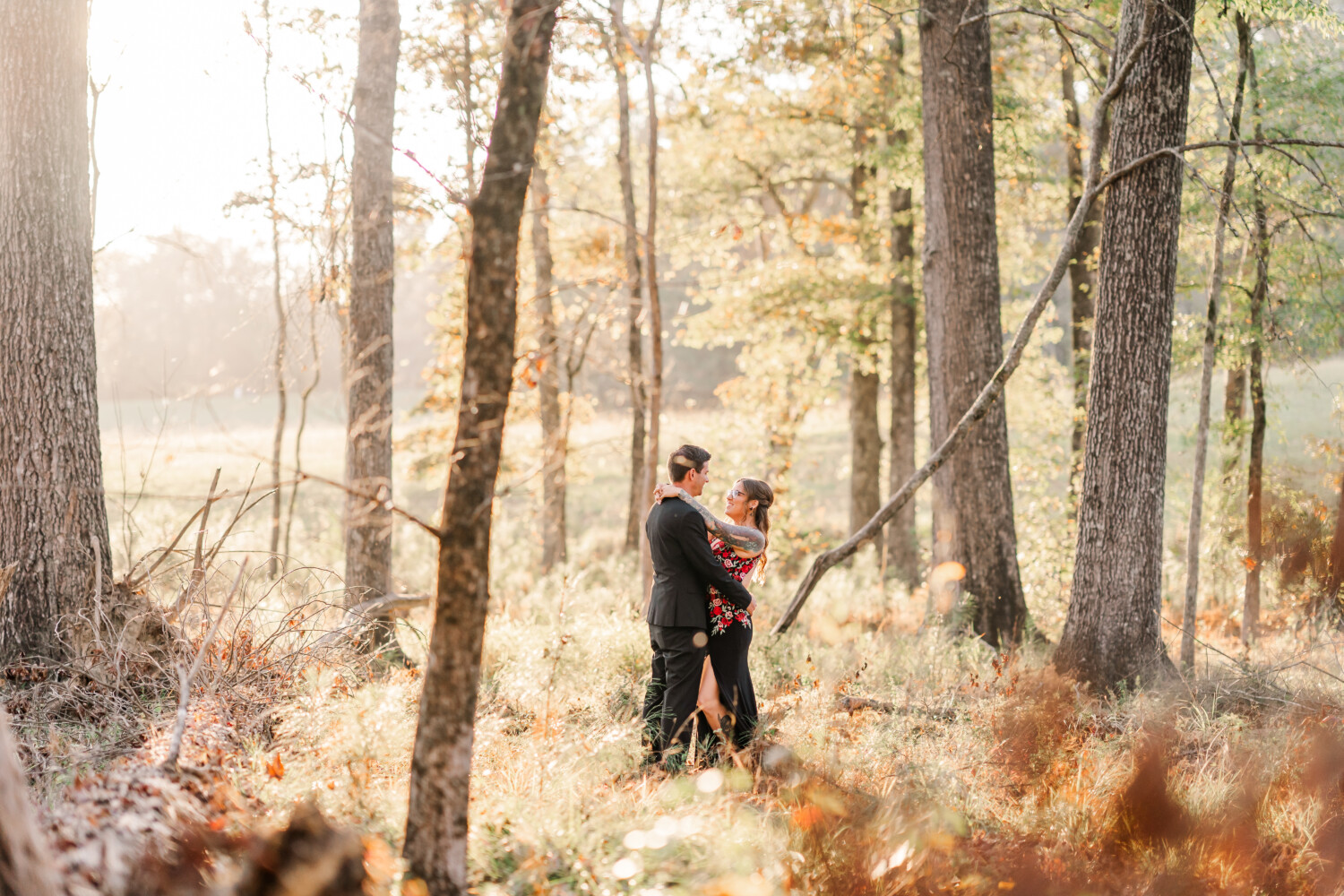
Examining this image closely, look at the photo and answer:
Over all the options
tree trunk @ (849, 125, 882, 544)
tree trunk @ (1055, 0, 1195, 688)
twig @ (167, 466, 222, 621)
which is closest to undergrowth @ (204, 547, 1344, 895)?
tree trunk @ (1055, 0, 1195, 688)

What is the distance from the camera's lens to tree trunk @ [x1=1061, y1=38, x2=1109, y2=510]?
1178 cm

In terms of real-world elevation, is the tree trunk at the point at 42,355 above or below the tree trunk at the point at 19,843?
above

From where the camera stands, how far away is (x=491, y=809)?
376 centimetres

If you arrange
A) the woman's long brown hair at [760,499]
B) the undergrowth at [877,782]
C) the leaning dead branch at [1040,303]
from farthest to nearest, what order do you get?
the leaning dead branch at [1040,303]
the woman's long brown hair at [760,499]
the undergrowth at [877,782]

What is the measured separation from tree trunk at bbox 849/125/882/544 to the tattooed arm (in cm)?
885

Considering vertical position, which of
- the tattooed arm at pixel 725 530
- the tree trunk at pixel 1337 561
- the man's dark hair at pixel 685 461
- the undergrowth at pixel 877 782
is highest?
the man's dark hair at pixel 685 461

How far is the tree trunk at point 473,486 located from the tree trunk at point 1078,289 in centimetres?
1036

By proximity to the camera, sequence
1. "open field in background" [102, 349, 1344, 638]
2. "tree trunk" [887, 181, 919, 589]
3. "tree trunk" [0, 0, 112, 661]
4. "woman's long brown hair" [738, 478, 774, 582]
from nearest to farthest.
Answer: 1. "tree trunk" [0, 0, 112, 661]
2. "woman's long brown hair" [738, 478, 774, 582]
3. "open field in background" [102, 349, 1344, 638]
4. "tree trunk" [887, 181, 919, 589]

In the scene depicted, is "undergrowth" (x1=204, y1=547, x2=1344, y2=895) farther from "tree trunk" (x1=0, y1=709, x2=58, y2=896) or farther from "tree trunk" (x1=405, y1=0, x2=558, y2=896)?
"tree trunk" (x1=0, y1=709, x2=58, y2=896)

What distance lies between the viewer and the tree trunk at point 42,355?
546 centimetres

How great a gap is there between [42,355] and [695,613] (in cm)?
464

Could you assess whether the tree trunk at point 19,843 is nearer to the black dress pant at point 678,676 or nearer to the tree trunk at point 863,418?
the black dress pant at point 678,676

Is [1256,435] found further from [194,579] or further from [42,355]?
[42,355]

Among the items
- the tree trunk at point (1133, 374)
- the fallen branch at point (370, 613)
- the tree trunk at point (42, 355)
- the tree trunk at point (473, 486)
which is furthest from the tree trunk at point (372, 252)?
the tree trunk at point (1133, 374)
